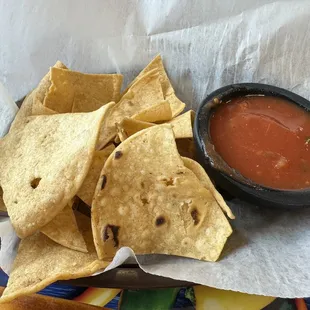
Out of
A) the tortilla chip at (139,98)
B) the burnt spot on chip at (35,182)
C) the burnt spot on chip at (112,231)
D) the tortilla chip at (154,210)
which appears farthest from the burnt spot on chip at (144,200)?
the tortilla chip at (139,98)

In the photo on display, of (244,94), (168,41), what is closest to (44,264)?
(244,94)

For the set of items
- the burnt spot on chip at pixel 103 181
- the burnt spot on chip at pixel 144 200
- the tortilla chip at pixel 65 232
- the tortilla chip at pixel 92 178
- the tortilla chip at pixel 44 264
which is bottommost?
the tortilla chip at pixel 44 264

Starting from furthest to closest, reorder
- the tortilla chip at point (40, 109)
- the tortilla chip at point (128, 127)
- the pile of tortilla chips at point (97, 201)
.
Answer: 1. the tortilla chip at point (40, 109)
2. the tortilla chip at point (128, 127)
3. the pile of tortilla chips at point (97, 201)

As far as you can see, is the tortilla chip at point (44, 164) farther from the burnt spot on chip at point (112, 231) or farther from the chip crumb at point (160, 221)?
the chip crumb at point (160, 221)

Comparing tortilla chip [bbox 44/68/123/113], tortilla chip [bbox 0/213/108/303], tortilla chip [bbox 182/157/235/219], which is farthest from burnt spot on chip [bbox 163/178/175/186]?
tortilla chip [bbox 44/68/123/113]

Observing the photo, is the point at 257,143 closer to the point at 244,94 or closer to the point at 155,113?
the point at 244,94

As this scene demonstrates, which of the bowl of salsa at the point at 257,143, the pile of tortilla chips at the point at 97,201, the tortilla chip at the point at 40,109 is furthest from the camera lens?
the tortilla chip at the point at 40,109

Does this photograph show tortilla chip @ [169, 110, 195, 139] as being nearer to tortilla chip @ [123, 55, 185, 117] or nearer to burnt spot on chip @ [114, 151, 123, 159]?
tortilla chip @ [123, 55, 185, 117]

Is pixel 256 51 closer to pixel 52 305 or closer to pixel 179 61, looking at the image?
pixel 179 61
